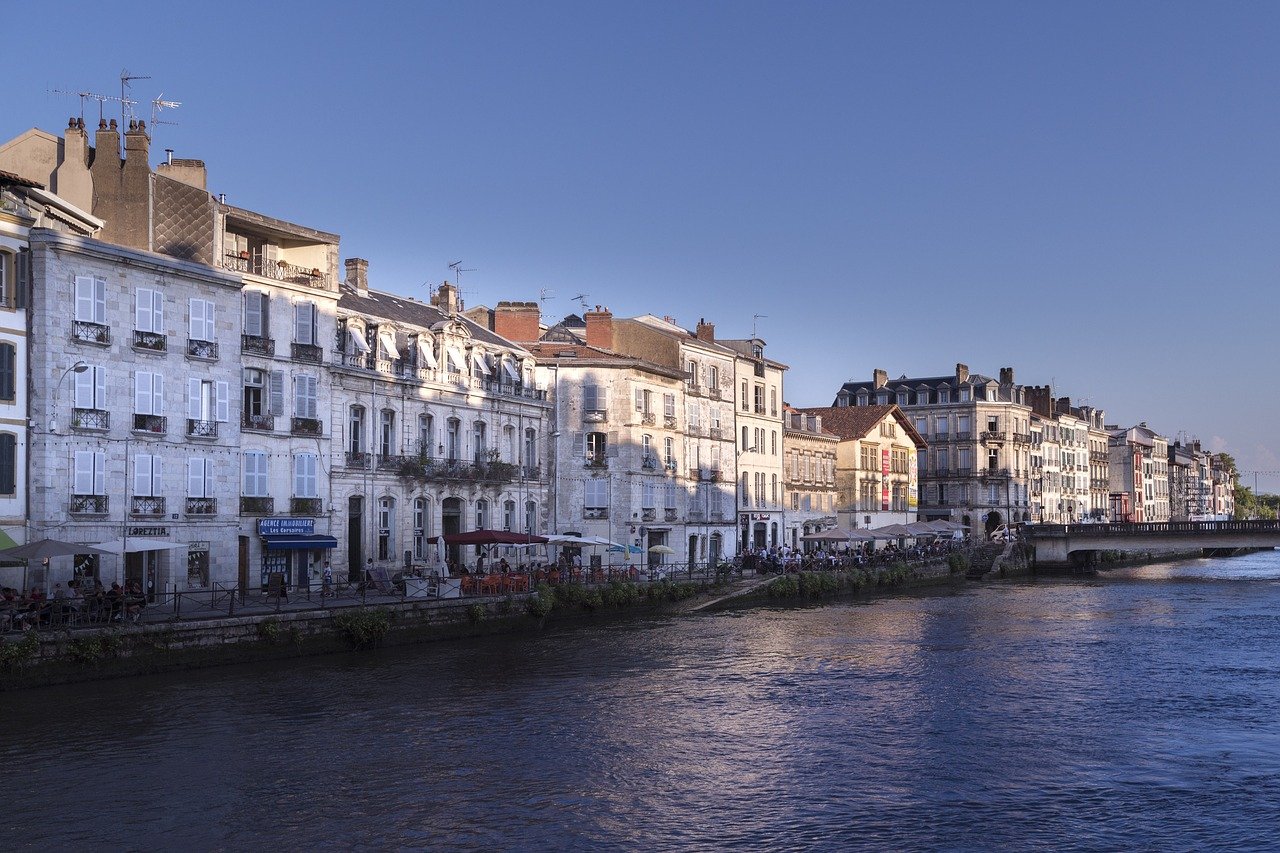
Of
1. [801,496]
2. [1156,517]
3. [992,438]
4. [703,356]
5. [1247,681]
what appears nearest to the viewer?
[1247,681]

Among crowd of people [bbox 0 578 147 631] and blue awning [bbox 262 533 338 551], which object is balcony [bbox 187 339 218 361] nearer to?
blue awning [bbox 262 533 338 551]

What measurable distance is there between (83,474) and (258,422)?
24.3ft

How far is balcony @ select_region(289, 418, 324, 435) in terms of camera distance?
4444cm

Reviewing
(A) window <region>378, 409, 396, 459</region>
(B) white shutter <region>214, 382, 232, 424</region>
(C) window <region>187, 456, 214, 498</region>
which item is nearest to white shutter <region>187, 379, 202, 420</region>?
(B) white shutter <region>214, 382, 232, 424</region>

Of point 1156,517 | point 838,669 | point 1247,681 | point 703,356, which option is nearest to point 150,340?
point 838,669

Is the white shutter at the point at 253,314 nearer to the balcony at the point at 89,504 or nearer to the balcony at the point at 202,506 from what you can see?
the balcony at the point at 202,506

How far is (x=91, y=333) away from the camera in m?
36.8

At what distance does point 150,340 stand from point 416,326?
546 inches

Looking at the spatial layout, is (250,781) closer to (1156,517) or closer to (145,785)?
(145,785)

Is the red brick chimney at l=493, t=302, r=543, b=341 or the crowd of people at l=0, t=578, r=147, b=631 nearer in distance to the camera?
the crowd of people at l=0, t=578, r=147, b=631

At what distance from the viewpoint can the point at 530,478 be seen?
57.8 m

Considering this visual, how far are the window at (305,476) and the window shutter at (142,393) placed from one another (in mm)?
6749

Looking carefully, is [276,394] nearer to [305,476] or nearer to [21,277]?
[305,476]

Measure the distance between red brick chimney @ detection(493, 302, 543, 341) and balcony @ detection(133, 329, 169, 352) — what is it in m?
25.2
